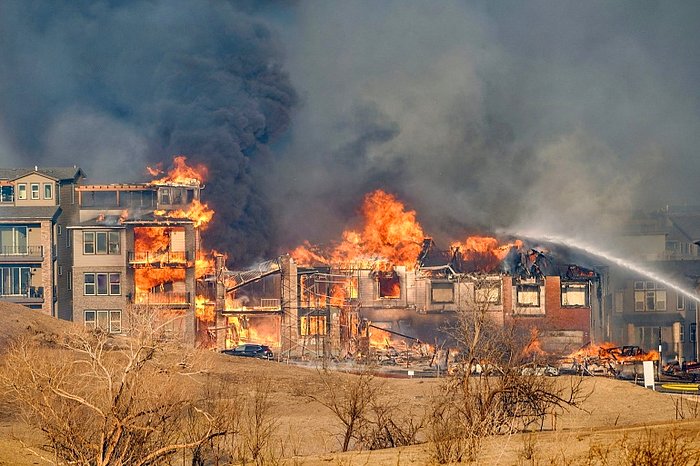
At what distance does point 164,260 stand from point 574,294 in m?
33.3

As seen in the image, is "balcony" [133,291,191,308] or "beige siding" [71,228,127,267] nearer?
"balcony" [133,291,191,308]

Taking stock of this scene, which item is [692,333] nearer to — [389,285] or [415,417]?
[389,285]

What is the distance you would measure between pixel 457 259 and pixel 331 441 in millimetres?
45703

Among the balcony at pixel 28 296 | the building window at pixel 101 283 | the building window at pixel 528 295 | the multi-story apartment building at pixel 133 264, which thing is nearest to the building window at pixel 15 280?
the balcony at pixel 28 296

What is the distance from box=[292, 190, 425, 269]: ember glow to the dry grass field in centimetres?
2377

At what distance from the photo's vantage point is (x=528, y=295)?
82.6 m

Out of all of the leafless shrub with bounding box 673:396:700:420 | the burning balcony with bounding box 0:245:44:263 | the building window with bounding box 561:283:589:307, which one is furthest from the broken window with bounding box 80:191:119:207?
the leafless shrub with bounding box 673:396:700:420

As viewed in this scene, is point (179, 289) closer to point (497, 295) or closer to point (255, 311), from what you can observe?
point (255, 311)

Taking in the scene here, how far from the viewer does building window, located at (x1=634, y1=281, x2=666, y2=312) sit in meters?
89.5

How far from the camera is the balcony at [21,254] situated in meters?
85.2

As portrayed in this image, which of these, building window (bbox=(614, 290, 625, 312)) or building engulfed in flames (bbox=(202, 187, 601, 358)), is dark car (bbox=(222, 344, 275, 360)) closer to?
building engulfed in flames (bbox=(202, 187, 601, 358))

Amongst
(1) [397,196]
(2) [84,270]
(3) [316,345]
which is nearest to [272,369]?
(3) [316,345]

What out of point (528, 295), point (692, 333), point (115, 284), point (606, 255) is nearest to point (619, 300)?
point (606, 255)

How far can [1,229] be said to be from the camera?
284 feet
